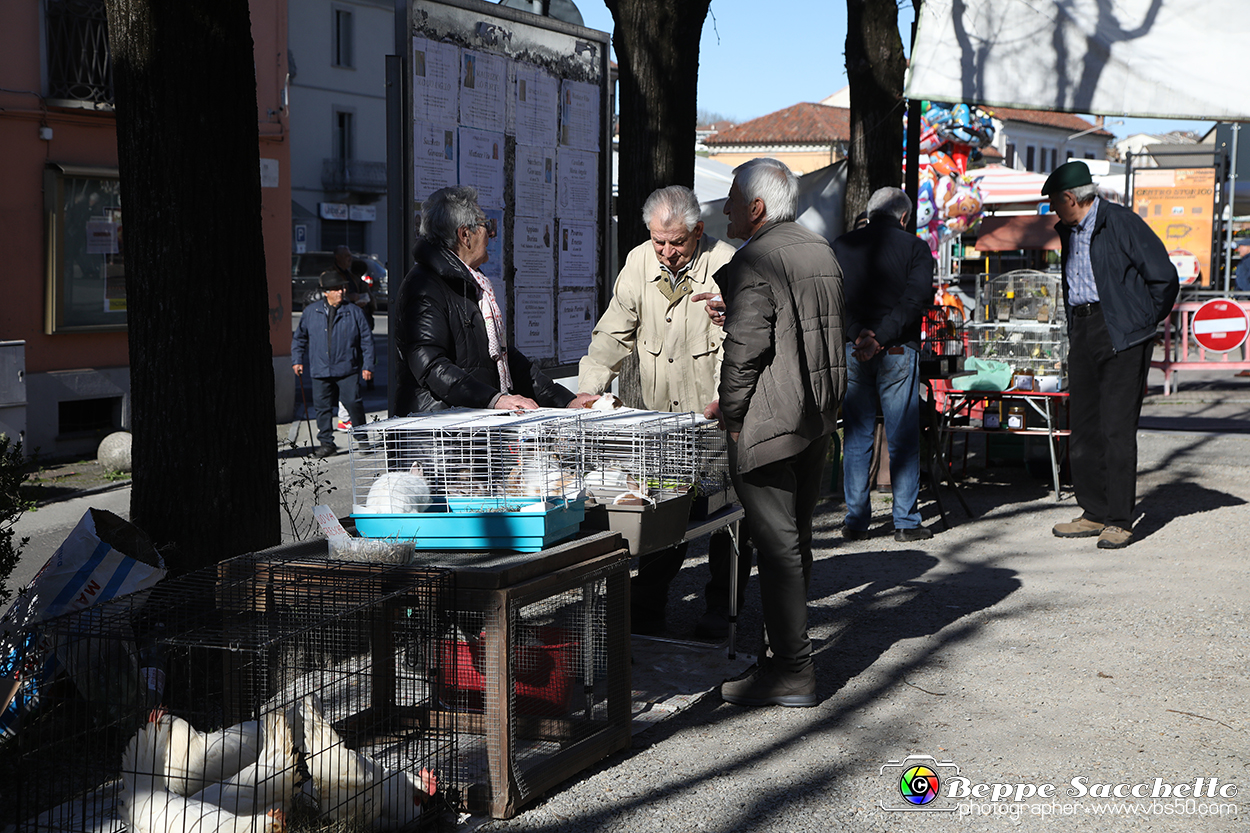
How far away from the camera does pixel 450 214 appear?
16.9 feet

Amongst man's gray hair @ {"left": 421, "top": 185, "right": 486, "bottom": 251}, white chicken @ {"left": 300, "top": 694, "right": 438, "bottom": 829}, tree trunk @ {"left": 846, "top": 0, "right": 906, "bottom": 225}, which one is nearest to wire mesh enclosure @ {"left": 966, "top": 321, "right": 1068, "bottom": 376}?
tree trunk @ {"left": 846, "top": 0, "right": 906, "bottom": 225}

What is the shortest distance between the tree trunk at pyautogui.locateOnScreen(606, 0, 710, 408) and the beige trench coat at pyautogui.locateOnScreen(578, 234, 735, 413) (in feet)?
6.10

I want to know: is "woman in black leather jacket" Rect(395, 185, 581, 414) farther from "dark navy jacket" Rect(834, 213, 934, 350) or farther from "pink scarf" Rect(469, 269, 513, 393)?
"dark navy jacket" Rect(834, 213, 934, 350)

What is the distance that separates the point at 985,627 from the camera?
5.99 m

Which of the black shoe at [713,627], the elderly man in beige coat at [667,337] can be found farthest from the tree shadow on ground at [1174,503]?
the elderly man in beige coat at [667,337]

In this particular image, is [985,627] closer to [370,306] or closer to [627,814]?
[627,814]

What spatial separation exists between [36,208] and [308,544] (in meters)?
10.1

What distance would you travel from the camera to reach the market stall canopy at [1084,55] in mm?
7773

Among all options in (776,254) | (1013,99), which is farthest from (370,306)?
(776,254)

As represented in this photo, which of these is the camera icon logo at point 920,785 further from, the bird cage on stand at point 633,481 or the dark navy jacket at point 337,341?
the dark navy jacket at point 337,341

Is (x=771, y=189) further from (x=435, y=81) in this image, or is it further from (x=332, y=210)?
(x=332, y=210)

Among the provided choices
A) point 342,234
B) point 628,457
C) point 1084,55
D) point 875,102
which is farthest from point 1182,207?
point 342,234

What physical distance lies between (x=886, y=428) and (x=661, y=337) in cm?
272

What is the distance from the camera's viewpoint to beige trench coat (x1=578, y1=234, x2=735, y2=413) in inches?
220
